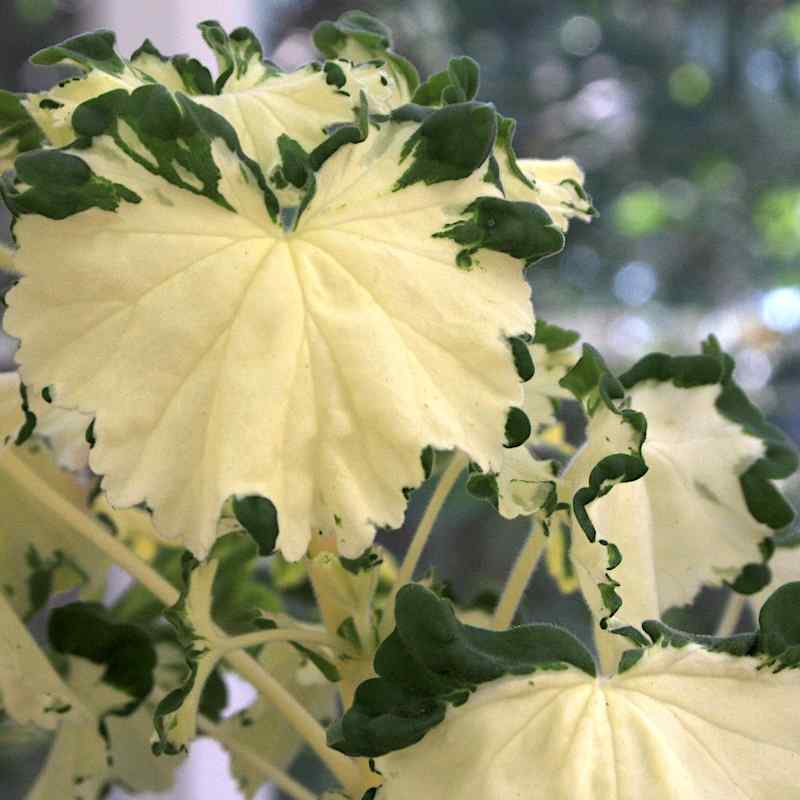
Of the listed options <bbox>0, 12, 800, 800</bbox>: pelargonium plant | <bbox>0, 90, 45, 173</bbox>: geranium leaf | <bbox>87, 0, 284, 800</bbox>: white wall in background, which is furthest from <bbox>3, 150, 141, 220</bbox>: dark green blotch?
<bbox>87, 0, 284, 800</bbox>: white wall in background

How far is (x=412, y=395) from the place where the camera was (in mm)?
410

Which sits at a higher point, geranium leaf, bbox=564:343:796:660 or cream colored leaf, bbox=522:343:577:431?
cream colored leaf, bbox=522:343:577:431

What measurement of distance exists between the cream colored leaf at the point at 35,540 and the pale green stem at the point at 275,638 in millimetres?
189

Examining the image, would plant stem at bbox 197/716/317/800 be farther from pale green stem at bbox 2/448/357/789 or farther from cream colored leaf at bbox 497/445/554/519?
cream colored leaf at bbox 497/445/554/519

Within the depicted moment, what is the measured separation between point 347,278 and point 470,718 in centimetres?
18

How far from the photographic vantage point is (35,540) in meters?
0.66

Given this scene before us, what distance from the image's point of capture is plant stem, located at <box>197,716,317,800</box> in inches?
24.5

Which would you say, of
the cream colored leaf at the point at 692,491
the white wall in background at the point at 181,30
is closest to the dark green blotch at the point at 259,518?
the cream colored leaf at the point at 692,491

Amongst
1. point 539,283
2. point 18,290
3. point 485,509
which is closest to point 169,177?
point 18,290

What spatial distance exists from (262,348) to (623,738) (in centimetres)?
21

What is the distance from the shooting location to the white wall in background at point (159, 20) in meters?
1.20

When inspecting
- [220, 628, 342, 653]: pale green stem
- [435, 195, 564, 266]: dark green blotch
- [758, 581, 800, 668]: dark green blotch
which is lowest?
[220, 628, 342, 653]: pale green stem

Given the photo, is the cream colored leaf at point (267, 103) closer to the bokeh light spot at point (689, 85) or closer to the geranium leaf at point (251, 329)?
the geranium leaf at point (251, 329)

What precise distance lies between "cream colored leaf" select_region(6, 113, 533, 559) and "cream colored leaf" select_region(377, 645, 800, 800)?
93 mm
